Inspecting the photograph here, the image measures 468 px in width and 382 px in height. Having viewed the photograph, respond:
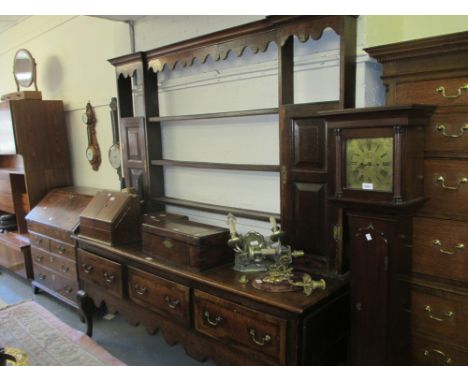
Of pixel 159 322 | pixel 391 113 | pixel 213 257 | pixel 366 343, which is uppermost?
pixel 391 113

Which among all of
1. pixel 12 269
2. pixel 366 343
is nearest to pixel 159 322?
pixel 366 343

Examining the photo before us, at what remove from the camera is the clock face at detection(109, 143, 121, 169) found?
3779 mm

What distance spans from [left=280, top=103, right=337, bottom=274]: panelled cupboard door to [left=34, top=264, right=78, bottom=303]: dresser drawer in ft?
6.57

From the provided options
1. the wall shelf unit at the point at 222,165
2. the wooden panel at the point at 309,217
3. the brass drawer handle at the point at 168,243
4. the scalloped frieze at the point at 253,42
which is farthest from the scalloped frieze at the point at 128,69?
the wooden panel at the point at 309,217

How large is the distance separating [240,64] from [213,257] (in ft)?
4.23

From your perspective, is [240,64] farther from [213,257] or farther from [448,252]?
[448,252]

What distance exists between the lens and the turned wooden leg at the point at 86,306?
2998mm

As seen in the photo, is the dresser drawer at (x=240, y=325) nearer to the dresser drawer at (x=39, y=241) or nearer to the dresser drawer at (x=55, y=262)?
the dresser drawer at (x=55, y=262)

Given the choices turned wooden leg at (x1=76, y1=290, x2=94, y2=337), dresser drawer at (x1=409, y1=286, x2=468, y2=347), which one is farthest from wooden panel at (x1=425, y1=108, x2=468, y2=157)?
turned wooden leg at (x1=76, y1=290, x2=94, y2=337)

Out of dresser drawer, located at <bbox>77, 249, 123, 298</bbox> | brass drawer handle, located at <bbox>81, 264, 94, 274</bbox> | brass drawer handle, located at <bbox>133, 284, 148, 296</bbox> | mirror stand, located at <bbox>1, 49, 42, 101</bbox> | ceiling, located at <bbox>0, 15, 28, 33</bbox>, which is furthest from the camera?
ceiling, located at <bbox>0, 15, 28, 33</bbox>

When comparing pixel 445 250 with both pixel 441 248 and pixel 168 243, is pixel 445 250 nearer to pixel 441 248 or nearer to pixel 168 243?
pixel 441 248

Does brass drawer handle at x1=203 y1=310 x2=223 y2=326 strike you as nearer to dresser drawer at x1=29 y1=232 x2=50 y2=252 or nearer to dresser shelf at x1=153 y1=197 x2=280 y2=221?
dresser shelf at x1=153 y1=197 x2=280 y2=221

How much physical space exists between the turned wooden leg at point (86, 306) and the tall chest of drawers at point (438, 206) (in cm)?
221

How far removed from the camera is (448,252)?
172 centimetres
